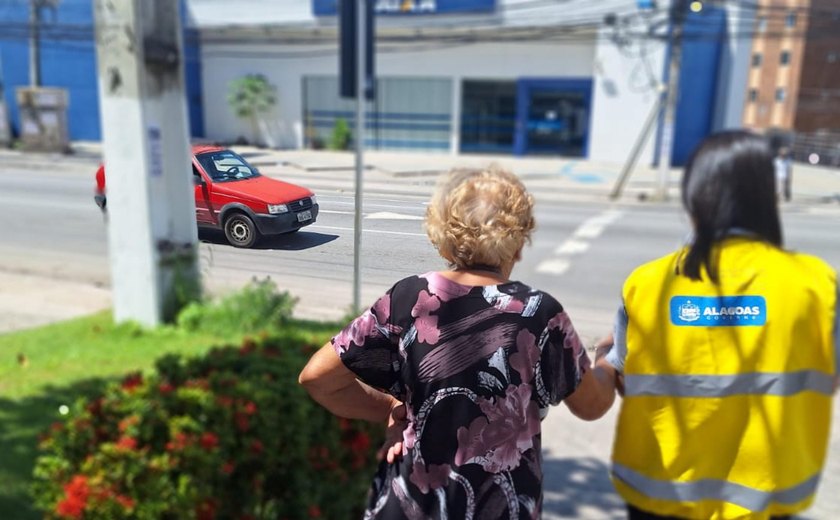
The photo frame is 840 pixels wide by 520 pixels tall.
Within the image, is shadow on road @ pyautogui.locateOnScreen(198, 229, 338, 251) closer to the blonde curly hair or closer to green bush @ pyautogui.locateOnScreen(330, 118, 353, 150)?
the blonde curly hair

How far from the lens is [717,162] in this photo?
152 cm

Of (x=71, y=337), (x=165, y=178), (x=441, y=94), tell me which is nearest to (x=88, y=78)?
(x=441, y=94)

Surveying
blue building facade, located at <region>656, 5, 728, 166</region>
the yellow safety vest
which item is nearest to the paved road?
the yellow safety vest

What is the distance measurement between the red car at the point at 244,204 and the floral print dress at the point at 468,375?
26cm

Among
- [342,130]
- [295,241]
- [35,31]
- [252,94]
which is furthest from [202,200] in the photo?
[35,31]

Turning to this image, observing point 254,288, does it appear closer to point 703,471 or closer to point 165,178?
point 165,178

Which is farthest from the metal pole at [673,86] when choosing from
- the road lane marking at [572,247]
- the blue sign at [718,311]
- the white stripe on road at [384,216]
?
the white stripe on road at [384,216]

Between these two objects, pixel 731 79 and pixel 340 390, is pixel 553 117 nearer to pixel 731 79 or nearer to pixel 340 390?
pixel 731 79

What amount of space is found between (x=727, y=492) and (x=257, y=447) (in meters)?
1.77

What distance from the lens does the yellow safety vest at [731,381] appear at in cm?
155

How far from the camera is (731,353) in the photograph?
62.3 inches

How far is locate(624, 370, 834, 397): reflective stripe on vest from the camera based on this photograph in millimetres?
1594

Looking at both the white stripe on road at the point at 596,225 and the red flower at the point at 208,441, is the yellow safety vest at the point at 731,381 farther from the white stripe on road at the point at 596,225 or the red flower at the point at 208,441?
the white stripe on road at the point at 596,225

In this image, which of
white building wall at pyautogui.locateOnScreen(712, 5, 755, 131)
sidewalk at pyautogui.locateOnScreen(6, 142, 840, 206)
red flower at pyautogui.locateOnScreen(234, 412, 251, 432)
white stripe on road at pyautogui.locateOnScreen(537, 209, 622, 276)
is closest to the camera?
red flower at pyautogui.locateOnScreen(234, 412, 251, 432)
